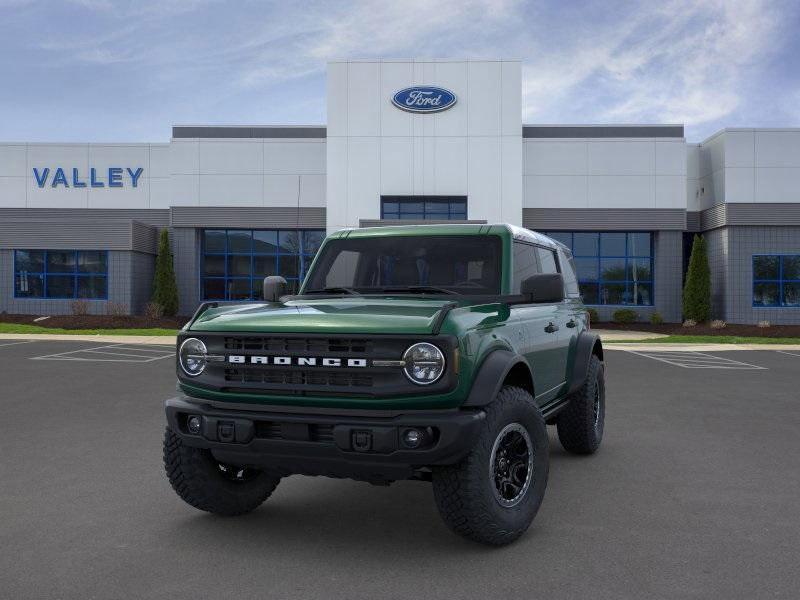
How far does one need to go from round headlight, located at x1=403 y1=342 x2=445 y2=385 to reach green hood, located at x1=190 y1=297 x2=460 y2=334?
11 cm

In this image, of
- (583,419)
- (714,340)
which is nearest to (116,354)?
(583,419)

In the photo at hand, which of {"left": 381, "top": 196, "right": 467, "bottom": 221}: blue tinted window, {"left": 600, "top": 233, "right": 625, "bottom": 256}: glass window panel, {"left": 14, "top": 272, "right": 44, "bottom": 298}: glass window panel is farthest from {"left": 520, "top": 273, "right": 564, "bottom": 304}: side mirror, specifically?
{"left": 14, "top": 272, "right": 44, "bottom": 298}: glass window panel

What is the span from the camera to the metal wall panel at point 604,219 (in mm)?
29750

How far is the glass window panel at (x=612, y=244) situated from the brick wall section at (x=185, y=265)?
17.5 meters

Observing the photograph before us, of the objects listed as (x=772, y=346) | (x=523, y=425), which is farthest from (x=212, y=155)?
(x=523, y=425)

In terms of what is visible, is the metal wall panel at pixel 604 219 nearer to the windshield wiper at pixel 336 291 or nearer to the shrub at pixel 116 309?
the shrub at pixel 116 309

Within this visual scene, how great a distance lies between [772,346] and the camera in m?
20.9

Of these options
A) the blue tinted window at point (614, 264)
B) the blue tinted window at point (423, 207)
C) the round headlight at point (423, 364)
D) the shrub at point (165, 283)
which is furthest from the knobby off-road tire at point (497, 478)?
the shrub at point (165, 283)

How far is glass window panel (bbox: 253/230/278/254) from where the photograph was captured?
3180 centimetres

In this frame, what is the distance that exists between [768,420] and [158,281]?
25.8 m

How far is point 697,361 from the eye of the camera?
1627cm

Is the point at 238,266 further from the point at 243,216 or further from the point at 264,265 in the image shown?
the point at 243,216

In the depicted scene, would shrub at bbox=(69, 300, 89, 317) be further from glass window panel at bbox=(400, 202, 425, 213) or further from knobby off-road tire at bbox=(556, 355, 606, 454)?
knobby off-road tire at bbox=(556, 355, 606, 454)

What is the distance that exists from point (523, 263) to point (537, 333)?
583mm
